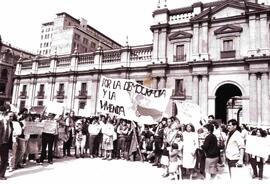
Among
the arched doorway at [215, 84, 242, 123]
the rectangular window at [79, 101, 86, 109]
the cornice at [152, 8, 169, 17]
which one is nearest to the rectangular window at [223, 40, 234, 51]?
the arched doorway at [215, 84, 242, 123]

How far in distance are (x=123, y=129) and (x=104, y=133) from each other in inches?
36.9

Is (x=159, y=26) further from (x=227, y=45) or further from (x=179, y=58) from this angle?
(x=227, y=45)

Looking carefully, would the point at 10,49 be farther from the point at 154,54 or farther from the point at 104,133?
the point at 104,133

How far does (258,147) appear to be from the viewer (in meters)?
8.30

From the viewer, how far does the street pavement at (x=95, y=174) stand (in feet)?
23.9

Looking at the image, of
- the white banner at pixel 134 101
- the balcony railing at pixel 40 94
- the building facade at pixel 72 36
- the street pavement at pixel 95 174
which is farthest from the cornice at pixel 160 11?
the building facade at pixel 72 36

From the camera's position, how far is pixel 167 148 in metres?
8.49

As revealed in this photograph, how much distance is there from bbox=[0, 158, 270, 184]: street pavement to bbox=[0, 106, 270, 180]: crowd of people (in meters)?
0.34

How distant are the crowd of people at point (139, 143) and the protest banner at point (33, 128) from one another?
84 mm

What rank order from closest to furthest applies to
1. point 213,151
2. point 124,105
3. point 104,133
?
point 213,151 < point 124,105 < point 104,133

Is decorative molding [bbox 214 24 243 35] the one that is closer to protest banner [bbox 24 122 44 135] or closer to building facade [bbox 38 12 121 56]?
protest banner [bbox 24 122 44 135]

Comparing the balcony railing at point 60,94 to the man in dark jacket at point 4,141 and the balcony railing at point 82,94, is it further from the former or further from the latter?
the man in dark jacket at point 4,141

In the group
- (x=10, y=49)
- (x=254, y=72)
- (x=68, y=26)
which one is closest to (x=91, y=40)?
(x=68, y=26)

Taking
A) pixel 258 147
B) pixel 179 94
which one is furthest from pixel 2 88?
pixel 258 147
